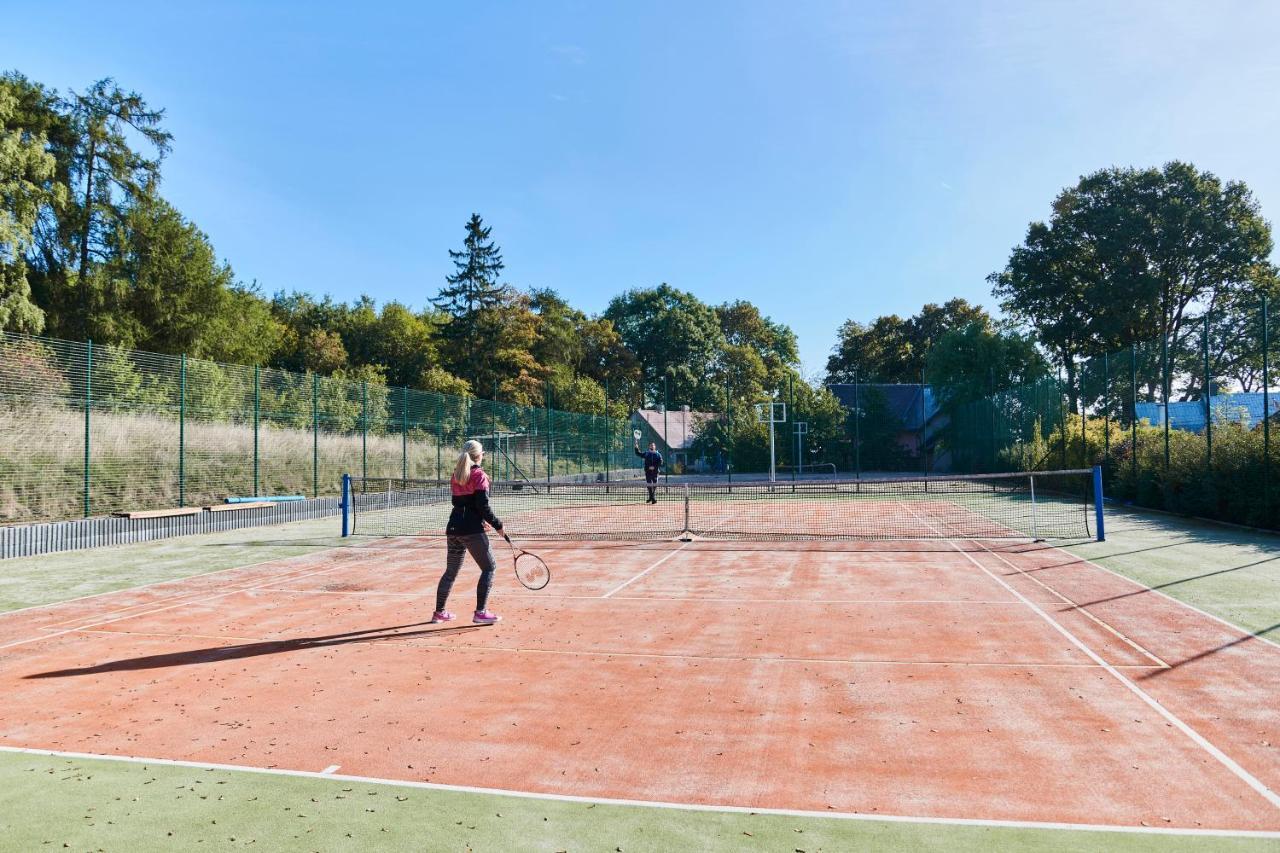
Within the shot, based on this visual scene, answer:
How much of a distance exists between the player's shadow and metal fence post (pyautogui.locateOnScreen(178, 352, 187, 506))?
11327mm

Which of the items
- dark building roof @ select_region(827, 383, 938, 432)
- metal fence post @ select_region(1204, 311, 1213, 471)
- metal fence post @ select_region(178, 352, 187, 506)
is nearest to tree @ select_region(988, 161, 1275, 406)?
dark building roof @ select_region(827, 383, 938, 432)

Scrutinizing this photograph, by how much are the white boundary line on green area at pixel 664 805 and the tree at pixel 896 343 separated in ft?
223

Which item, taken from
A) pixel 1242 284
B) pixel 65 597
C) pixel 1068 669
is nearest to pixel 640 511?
pixel 65 597

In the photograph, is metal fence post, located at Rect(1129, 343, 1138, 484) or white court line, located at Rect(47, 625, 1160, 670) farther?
metal fence post, located at Rect(1129, 343, 1138, 484)

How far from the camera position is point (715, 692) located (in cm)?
604

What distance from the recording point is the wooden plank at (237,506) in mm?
17703

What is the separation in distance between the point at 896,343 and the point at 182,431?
64185 millimetres

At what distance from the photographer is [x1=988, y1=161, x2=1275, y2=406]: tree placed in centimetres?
4384

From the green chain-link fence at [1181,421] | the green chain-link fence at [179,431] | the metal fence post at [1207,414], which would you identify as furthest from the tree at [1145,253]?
the green chain-link fence at [179,431]

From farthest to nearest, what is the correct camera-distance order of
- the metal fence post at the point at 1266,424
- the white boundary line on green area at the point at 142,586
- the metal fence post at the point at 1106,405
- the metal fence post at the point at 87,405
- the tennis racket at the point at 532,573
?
the metal fence post at the point at 1106,405 < the metal fence post at the point at 87,405 < the metal fence post at the point at 1266,424 < the tennis racket at the point at 532,573 < the white boundary line on green area at the point at 142,586

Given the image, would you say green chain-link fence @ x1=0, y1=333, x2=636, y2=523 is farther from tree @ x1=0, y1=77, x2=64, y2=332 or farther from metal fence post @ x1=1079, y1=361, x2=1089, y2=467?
metal fence post @ x1=1079, y1=361, x2=1089, y2=467

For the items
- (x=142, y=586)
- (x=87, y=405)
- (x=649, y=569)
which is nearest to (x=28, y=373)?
(x=87, y=405)

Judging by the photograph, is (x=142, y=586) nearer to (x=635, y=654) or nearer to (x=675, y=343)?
(x=635, y=654)

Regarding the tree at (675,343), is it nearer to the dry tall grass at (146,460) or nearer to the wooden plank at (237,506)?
the dry tall grass at (146,460)
